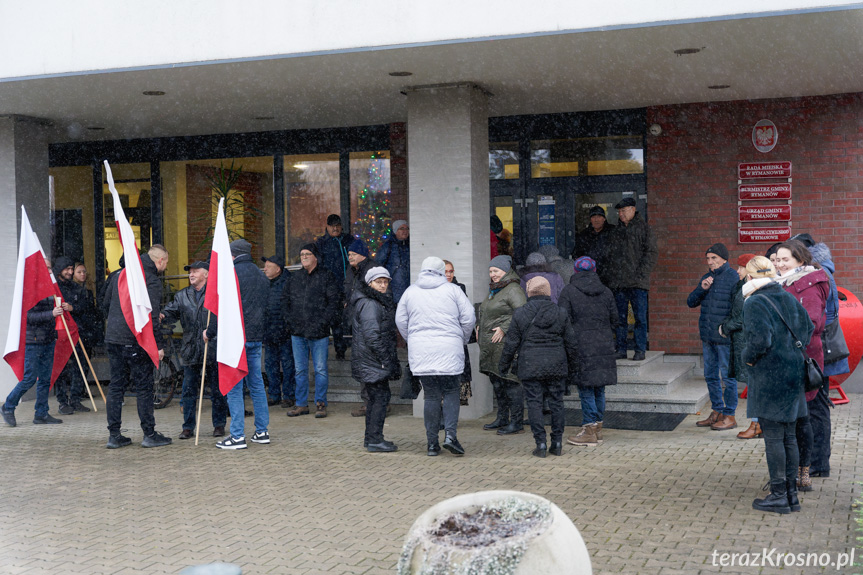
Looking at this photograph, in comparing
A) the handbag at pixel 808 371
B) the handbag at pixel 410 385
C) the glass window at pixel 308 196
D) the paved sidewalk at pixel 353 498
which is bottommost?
the paved sidewalk at pixel 353 498

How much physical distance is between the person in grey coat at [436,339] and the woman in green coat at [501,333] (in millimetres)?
746

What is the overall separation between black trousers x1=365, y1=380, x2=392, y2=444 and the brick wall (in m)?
5.05

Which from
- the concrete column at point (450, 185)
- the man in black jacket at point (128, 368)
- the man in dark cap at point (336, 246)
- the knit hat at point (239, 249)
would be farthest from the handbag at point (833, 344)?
the man in dark cap at point (336, 246)

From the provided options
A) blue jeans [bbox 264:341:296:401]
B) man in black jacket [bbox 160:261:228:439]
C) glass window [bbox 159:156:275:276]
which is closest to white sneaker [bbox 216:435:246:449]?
man in black jacket [bbox 160:261:228:439]

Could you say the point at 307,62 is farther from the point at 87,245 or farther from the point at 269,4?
the point at 87,245

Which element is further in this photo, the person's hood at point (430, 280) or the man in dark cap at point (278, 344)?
the man in dark cap at point (278, 344)

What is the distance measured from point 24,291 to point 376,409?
445cm

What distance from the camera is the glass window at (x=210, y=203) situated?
14.3 metres

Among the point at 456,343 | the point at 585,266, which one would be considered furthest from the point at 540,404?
the point at 585,266

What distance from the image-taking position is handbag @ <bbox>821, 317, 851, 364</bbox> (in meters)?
6.52

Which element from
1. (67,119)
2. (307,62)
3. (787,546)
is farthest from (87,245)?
(787,546)

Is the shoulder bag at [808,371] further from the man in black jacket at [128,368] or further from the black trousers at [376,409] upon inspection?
the man in black jacket at [128,368]

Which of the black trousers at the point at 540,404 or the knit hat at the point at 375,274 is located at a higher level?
the knit hat at the point at 375,274

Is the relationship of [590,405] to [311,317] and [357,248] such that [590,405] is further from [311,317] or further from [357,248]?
[357,248]
